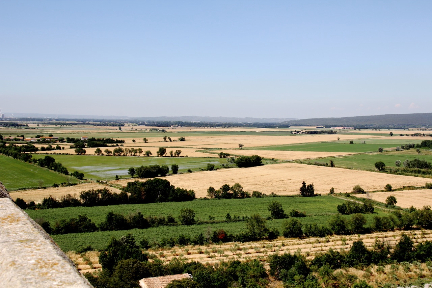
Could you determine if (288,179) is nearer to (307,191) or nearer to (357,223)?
(307,191)

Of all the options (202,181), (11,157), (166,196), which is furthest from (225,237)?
(11,157)

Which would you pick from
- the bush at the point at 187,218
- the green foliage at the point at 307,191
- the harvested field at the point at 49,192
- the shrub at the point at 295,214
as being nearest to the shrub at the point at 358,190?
the green foliage at the point at 307,191

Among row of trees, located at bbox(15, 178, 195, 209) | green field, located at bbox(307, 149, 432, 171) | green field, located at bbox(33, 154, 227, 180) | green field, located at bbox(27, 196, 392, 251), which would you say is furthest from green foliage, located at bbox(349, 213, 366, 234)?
green field, located at bbox(307, 149, 432, 171)

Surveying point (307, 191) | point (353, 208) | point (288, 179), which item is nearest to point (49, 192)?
point (307, 191)

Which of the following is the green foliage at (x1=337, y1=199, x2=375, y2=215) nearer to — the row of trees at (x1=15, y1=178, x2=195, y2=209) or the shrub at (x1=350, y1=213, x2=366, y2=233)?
the shrub at (x1=350, y1=213, x2=366, y2=233)

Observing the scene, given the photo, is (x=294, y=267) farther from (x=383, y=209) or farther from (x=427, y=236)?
(x=383, y=209)

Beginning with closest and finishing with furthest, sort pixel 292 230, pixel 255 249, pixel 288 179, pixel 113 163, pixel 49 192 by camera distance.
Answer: pixel 255 249 → pixel 292 230 → pixel 49 192 → pixel 288 179 → pixel 113 163
